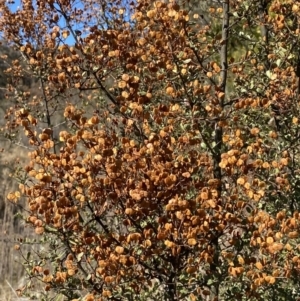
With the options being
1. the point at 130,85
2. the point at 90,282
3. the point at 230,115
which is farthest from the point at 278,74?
the point at 90,282

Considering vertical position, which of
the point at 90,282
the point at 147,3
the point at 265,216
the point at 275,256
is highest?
the point at 147,3

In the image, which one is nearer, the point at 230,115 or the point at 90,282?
the point at 90,282

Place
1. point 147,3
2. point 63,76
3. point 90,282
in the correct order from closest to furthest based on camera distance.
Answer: point 90,282 < point 63,76 < point 147,3

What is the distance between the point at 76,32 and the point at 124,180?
1057 millimetres

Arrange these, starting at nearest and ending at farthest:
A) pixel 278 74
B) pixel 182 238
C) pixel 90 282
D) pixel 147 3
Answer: pixel 182 238 < pixel 90 282 < pixel 278 74 < pixel 147 3

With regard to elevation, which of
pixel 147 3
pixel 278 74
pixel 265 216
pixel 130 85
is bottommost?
pixel 265 216

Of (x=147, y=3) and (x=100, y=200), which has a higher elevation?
(x=147, y=3)

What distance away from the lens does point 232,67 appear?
2920 mm

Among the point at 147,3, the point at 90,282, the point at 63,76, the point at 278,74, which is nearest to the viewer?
the point at 90,282

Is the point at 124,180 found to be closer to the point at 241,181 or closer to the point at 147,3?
the point at 241,181

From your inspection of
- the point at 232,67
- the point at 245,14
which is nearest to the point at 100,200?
the point at 232,67

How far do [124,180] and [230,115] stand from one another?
76 centimetres

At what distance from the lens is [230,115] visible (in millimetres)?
2520

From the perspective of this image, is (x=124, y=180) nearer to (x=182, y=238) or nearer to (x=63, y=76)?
(x=182, y=238)
